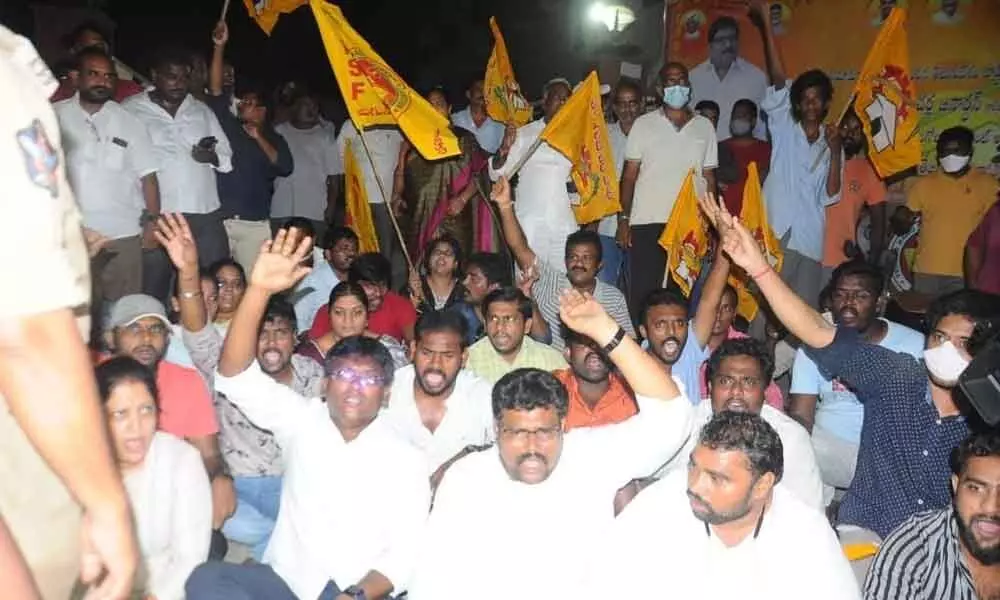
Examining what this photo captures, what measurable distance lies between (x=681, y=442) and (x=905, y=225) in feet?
19.7

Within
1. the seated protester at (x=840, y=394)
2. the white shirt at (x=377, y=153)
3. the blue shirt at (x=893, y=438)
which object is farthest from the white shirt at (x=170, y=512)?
the white shirt at (x=377, y=153)

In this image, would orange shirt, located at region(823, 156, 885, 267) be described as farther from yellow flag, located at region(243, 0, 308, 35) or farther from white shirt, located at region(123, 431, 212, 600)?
white shirt, located at region(123, 431, 212, 600)

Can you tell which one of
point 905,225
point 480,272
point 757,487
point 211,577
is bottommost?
point 211,577

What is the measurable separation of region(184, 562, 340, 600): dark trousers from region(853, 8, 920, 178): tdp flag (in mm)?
4952

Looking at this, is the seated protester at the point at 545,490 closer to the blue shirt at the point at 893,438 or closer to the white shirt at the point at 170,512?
the white shirt at the point at 170,512

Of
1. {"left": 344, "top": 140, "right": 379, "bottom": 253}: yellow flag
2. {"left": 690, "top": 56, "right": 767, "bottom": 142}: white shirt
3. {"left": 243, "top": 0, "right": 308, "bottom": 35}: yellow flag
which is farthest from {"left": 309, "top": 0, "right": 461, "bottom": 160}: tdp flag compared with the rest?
{"left": 690, "top": 56, "right": 767, "bottom": 142}: white shirt

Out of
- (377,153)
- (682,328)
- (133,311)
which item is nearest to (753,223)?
(682,328)

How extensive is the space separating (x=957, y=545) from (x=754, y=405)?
1125 millimetres

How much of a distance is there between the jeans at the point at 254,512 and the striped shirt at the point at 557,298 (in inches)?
85.5

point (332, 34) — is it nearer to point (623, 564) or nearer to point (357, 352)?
point (357, 352)

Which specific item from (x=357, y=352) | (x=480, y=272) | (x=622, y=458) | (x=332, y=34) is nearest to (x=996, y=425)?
(x=622, y=458)

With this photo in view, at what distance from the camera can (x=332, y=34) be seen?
6.05 m

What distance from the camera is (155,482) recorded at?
360 cm

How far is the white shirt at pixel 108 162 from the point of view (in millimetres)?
5719
